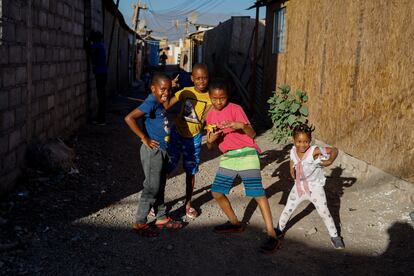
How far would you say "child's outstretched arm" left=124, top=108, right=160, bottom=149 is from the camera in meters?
3.66

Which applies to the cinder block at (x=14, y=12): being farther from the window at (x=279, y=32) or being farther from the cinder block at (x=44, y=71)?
the window at (x=279, y=32)

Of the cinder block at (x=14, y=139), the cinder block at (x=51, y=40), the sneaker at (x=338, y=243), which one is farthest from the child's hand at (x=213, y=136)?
the cinder block at (x=51, y=40)

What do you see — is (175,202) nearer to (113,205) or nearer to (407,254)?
(113,205)

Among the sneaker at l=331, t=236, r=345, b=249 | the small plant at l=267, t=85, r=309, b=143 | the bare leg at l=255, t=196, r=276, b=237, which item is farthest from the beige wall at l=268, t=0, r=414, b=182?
the bare leg at l=255, t=196, r=276, b=237

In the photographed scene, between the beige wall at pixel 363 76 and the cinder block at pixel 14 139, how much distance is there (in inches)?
167

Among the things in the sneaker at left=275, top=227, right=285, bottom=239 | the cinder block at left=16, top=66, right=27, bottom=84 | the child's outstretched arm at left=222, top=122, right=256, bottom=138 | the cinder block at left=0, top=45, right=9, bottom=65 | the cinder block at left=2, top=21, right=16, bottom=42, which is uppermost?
the cinder block at left=2, top=21, right=16, bottom=42

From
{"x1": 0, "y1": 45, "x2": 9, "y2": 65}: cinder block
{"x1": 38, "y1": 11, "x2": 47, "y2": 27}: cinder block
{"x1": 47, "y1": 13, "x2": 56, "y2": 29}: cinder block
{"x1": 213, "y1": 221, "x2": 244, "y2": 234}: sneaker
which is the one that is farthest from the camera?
{"x1": 47, "y1": 13, "x2": 56, "y2": 29}: cinder block

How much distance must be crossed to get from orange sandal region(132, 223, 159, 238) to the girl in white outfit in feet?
4.14

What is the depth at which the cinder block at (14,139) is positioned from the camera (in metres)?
4.59

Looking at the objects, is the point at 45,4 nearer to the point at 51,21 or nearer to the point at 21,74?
the point at 51,21

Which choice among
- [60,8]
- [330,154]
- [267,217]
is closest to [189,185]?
[267,217]

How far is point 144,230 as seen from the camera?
13.0 ft

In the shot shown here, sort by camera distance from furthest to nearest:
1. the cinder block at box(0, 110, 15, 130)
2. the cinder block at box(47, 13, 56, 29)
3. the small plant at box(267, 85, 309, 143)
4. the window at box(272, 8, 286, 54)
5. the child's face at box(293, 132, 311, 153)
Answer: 1. the window at box(272, 8, 286, 54)
2. the small plant at box(267, 85, 309, 143)
3. the cinder block at box(47, 13, 56, 29)
4. the cinder block at box(0, 110, 15, 130)
5. the child's face at box(293, 132, 311, 153)

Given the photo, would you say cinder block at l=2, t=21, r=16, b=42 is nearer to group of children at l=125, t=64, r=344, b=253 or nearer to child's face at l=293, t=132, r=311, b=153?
group of children at l=125, t=64, r=344, b=253
